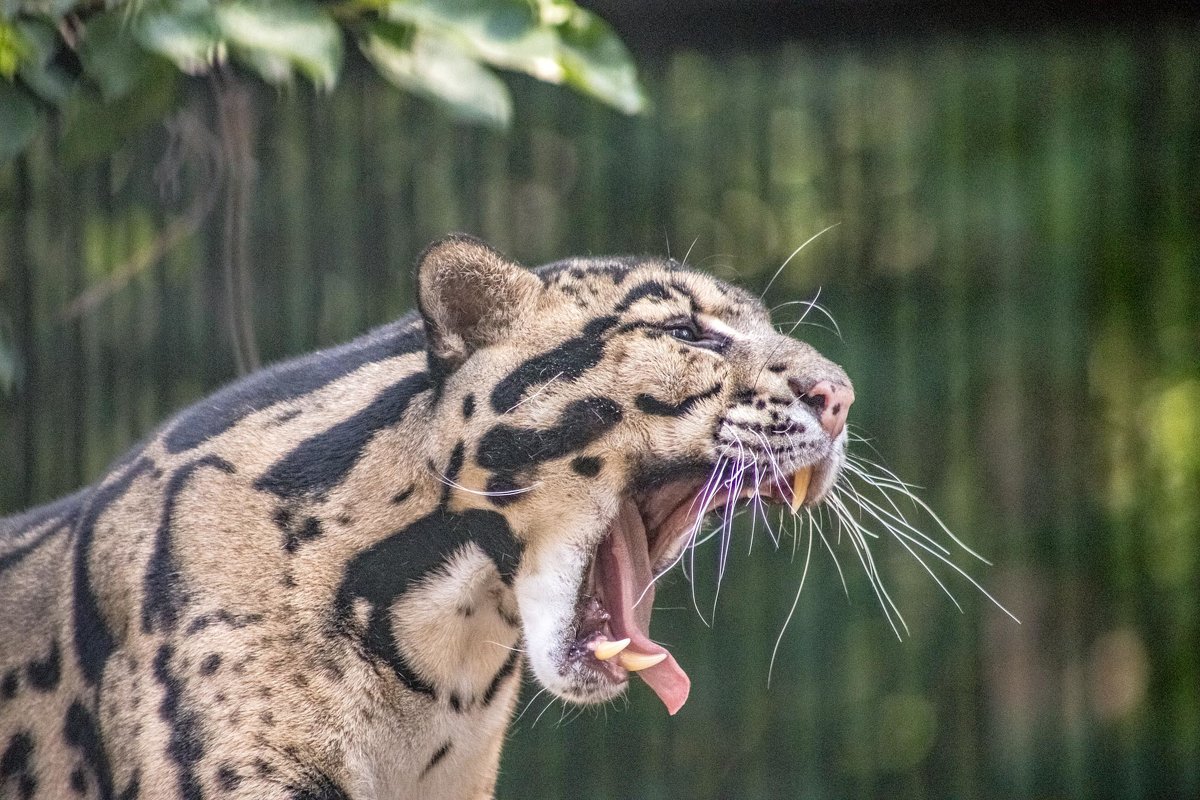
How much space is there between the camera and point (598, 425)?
137 inches

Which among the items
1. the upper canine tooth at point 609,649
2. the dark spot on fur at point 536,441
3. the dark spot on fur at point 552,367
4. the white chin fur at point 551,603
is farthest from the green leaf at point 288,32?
the upper canine tooth at point 609,649

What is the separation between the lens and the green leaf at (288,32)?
11.5ft

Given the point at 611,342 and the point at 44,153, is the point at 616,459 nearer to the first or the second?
the point at 611,342

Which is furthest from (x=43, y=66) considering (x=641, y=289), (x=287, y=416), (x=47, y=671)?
(x=641, y=289)

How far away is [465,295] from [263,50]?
77 cm

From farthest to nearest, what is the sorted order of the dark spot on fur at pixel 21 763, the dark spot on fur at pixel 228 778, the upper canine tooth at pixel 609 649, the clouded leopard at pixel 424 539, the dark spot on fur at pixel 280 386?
the dark spot on fur at pixel 280 386 → the dark spot on fur at pixel 21 763 → the upper canine tooth at pixel 609 649 → the clouded leopard at pixel 424 539 → the dark spot on fur at pixel 228 778

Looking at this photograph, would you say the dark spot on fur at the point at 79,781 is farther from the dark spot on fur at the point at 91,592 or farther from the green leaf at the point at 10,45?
the green leaf at the point at 10,45

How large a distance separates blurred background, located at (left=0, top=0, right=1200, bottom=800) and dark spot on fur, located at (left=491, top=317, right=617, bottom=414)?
393cm

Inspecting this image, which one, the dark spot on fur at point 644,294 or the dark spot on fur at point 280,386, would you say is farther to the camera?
the dark spot on fur at point 280,386

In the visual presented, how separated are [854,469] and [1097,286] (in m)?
4.38

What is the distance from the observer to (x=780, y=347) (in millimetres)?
3609

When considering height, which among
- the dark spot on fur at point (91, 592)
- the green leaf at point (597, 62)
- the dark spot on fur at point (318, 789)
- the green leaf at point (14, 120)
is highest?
the green leaf at point (597, 62)

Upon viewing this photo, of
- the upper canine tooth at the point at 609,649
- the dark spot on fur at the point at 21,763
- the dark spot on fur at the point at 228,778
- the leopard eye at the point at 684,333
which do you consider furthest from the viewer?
the dark spot on fur at the point at 21,763

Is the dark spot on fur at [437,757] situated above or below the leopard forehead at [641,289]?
below
